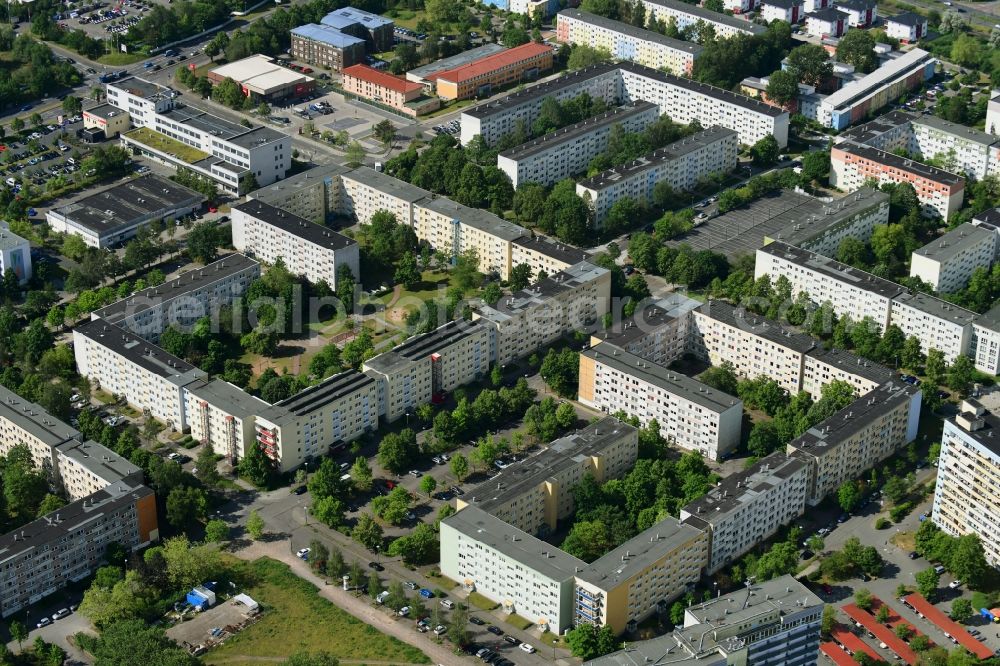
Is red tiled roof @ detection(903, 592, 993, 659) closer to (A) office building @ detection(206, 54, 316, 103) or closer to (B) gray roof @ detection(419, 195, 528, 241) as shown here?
(B) gray roof @ detection(419, 195, 528, 241)

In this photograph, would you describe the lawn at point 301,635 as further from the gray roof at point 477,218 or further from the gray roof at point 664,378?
the gray roof at point 477,218

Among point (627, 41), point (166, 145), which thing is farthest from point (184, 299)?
point (627, 41)

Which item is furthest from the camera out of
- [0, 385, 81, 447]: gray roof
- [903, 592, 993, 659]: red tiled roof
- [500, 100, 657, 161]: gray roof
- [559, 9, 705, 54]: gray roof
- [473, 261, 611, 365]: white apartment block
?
[559, 9, 705, 54]: gray roof

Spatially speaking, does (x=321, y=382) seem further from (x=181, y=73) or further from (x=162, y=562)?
(x=181, y=73)

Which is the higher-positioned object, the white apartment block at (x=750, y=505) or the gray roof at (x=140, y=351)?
the gray roof at (x=140, y=351)

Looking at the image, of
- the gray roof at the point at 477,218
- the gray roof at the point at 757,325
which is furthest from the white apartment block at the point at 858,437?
the gray roof at the point at 477,218

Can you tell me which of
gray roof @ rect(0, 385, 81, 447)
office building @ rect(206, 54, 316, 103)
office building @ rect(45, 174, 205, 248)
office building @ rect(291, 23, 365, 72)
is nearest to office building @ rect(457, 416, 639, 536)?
gray roof @ rect(0, 385, 81, 447)
